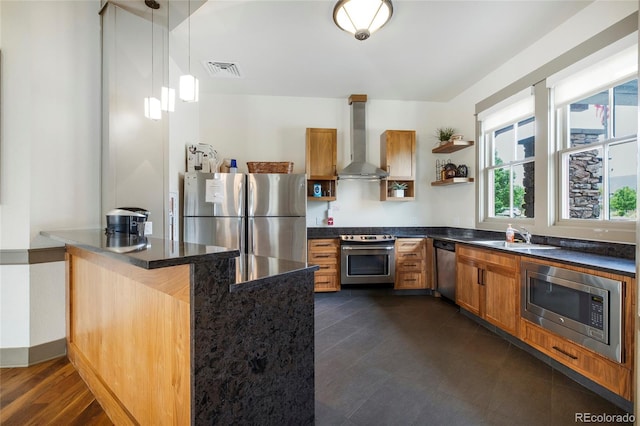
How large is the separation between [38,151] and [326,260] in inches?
123

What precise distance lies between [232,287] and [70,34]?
8.02 ft

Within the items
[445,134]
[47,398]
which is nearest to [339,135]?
[445,134]

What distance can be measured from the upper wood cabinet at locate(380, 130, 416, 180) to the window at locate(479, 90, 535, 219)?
0.93m

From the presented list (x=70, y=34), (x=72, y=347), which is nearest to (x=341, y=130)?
(x=70, y=34)

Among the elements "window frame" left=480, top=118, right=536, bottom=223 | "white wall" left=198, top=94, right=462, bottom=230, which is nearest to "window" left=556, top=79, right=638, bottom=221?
"window frame" left=480, top=118, right=536, bottom=223

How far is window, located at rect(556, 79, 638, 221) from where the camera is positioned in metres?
2.29

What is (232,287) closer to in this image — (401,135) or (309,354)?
(309,354)

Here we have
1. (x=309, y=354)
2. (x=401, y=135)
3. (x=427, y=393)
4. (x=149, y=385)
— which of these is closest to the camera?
(x=149, y=385)

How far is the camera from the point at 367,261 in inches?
159

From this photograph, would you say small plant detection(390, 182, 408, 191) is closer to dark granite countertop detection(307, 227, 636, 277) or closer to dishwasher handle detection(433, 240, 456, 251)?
dishwasher handle detection(433, 240, 456, 251)

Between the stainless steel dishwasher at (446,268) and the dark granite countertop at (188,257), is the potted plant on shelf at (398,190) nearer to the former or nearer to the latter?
the stainless steel dishwasher at (446,268)

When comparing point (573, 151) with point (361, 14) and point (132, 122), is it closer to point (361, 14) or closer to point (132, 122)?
point (361, 14)

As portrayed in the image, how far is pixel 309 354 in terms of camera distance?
4.52 ft
